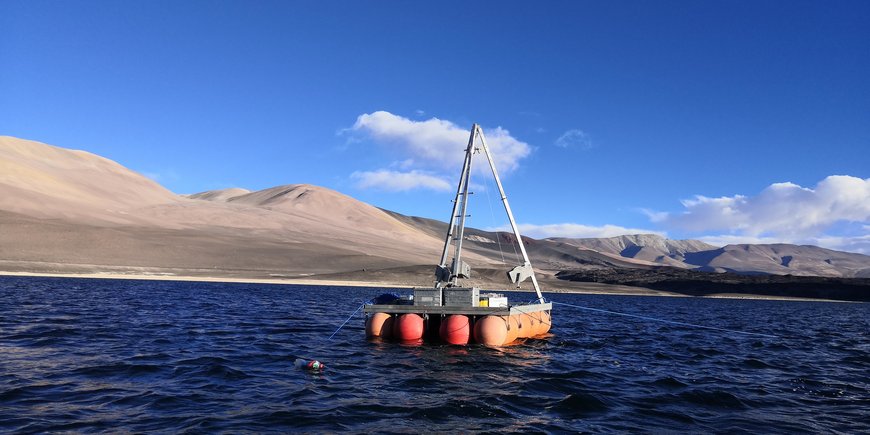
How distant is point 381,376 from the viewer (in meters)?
18.3

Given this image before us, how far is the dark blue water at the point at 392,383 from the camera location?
1305cm

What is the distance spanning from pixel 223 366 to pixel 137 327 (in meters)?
12.5

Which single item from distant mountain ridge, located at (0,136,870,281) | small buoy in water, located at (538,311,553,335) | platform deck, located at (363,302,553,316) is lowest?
small buoy in water, located at (538,311,553,335)

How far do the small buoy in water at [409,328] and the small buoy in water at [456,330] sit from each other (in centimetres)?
110

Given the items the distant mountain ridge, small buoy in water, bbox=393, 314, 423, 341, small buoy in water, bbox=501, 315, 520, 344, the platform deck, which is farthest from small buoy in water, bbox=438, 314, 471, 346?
the distant mountain ridge

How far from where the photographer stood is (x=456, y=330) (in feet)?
82.1

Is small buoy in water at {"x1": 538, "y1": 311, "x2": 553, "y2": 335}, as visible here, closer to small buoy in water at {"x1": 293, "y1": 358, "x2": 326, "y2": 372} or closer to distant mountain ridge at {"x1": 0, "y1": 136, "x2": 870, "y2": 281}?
small buoy in water at {"x1": 293, "y1": 358, "x2": 326, "y2": 372}

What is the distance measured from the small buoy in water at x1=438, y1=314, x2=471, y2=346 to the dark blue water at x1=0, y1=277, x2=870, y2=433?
0.46 m

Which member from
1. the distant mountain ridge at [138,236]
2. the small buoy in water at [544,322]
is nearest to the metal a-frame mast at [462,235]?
the small buoy in water at [544,322]

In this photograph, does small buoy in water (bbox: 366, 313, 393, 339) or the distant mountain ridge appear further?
the distant mountain ridge

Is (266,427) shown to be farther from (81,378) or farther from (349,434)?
(81,378)

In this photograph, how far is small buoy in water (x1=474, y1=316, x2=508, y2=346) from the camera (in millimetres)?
24781

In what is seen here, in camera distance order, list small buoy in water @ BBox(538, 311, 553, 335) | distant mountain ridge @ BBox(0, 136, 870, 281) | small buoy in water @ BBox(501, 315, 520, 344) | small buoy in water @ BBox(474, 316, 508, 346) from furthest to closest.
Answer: distant mountain ridge @ BBox(0, 136, 870, 281) → small buoy in water @ BBox(538, 311, 553, 335) → small buoy in water @ BBox(501, 315, 520, 344) → small buoy in water @ BBox(474, 316, 508, 346)

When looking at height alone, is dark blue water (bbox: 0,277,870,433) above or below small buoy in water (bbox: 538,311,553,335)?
below
